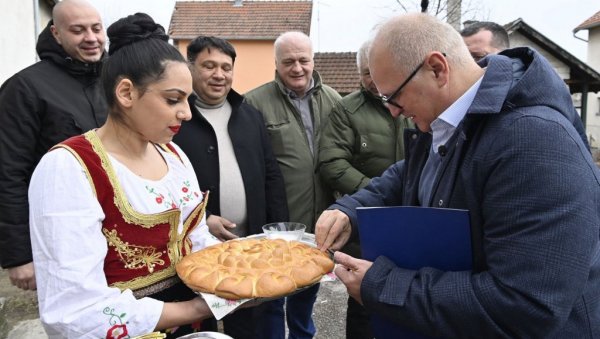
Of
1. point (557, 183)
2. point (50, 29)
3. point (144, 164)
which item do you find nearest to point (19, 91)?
point (50, 29)

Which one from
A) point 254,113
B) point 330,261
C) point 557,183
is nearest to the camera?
point 557,183

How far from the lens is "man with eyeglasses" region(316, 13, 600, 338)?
1181mm

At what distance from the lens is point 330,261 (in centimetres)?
182

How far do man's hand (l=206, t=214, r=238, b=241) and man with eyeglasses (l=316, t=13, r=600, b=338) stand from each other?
1.15 metres

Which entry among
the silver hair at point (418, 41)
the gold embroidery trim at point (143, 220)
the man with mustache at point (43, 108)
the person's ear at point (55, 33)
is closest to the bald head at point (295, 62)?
the man with mustache at point (43, 108)

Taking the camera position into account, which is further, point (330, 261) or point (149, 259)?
point (330, 261)

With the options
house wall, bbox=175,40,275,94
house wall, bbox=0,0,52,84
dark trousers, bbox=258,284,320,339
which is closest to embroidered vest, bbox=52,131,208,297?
dark trousers, bbox=258,284,320,339

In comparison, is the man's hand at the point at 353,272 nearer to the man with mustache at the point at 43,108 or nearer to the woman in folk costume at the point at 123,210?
the woman in folk costume at the point at 123,210

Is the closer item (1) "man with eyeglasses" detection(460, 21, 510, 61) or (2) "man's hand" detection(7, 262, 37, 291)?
(2) "man's hand" detection(7, 262, 37, 291)

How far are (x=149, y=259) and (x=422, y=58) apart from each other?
1.15 m

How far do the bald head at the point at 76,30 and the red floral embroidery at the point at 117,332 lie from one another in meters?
1.94

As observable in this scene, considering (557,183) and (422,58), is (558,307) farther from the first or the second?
(422,58)

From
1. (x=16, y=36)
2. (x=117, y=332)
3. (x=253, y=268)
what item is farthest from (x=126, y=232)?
(x=16, y=36)

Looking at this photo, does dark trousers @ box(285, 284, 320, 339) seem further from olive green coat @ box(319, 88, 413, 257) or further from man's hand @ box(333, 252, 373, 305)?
man's hand @ box(333, 252, 373, 305)
